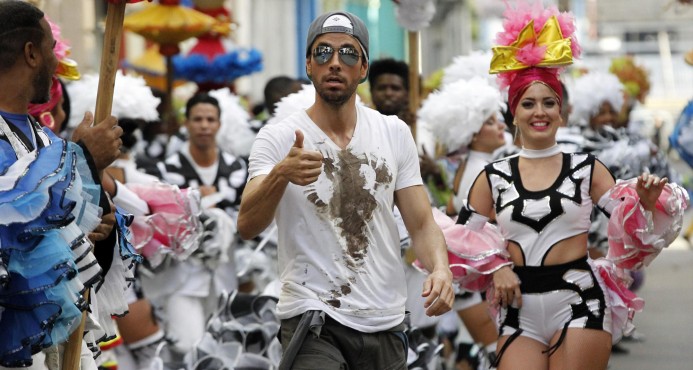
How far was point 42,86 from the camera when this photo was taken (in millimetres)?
5418

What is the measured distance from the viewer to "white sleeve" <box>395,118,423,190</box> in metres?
6.09

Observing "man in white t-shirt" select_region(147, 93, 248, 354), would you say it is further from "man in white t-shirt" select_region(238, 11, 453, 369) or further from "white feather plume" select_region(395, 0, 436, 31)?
"man in white t-shirt" select_region(238, 11, 453, 369)

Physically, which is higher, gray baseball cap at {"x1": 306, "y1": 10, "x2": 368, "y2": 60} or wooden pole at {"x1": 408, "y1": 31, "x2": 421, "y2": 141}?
gray baseball cap at {"x1": 306, "y1": 10, "x2": 368, "y2": 60}

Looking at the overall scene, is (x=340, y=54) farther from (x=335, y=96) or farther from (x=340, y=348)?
(x=340, y=348)

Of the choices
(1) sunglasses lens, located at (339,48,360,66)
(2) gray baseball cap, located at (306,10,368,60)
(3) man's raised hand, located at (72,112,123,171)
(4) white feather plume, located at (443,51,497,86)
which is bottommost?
(3) man's raised hand, located at (72,112,123,171)

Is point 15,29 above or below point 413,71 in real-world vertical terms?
above

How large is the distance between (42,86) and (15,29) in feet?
0.80

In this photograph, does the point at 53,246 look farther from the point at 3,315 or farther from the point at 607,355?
the point at 607,355

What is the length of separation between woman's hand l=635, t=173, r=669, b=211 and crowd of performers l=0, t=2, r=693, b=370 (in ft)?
0.04

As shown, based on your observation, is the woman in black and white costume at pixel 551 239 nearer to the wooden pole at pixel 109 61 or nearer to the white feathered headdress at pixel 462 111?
the wooden pole at pixel 109 61

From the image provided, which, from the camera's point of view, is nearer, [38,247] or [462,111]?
[38,247]

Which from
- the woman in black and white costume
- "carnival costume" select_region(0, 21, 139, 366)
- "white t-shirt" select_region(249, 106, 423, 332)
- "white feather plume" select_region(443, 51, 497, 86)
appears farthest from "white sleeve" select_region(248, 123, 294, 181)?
"white feather plume" select_region(443, 51, 497, 86)

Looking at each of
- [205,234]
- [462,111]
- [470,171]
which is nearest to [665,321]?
[462,111]

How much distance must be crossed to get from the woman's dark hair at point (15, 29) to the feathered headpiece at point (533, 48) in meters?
2.78
